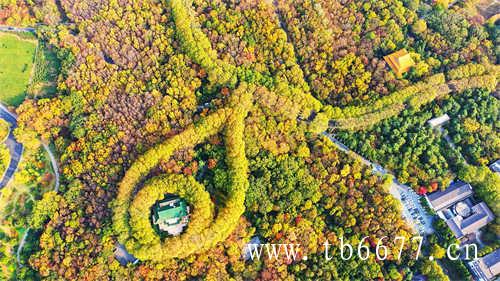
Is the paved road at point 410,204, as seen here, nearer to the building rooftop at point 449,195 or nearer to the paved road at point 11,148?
the building rooftop at point 449,195

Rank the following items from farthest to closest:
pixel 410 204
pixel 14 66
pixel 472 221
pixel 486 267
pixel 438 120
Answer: pixel 14 66 → pixel 438 120 → pixel 410 204 → pixel 472 221 → pixel 486 267

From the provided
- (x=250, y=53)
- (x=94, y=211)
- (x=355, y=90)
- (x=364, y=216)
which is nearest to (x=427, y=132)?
(x=355, y=90)

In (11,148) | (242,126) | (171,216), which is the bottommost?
(171,216)

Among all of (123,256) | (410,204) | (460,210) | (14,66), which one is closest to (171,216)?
(123,256)

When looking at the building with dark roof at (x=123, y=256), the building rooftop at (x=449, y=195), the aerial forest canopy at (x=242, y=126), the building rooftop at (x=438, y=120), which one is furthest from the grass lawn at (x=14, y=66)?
the building rooftop at (x=449, y=195)

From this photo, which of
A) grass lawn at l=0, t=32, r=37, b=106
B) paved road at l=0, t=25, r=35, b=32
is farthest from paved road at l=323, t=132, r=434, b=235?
paved road at l=0, t=25, r=35, b=32

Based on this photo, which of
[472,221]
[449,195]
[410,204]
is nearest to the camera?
[472,221]

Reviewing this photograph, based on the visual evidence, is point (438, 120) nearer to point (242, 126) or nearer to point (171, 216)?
point (242, 126)
